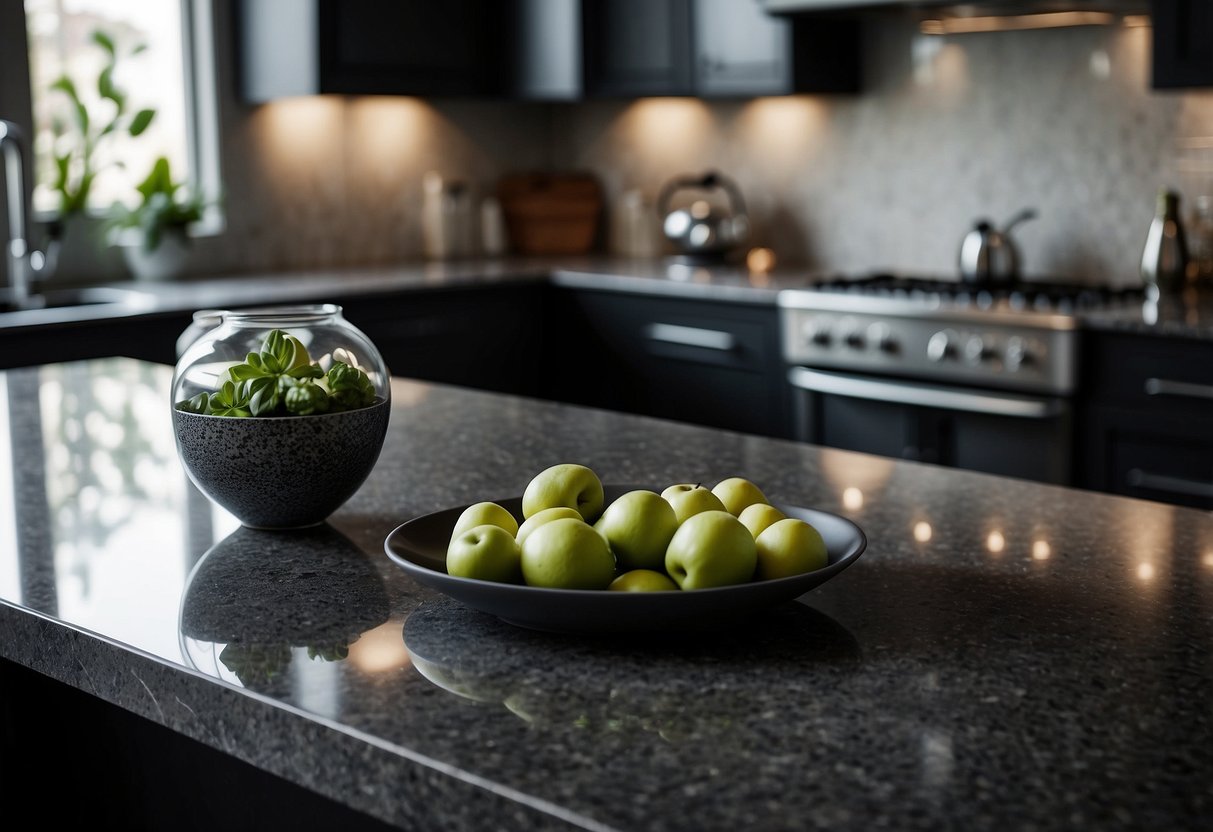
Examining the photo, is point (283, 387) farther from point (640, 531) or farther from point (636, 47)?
point (636, 47)

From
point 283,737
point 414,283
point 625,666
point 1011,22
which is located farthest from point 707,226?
point 283,737

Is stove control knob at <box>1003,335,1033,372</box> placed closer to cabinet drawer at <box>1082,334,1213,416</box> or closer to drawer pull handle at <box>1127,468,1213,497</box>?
cabinet drawer at <box>1082,334,1213,416</box>

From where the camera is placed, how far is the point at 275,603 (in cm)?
132

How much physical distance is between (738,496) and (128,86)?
360cm

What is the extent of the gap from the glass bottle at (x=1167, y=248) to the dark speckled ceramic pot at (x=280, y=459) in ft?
8.52

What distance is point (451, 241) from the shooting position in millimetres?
5109

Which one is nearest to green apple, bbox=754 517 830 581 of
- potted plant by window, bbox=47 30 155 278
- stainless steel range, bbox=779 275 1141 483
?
stainless steel range, bbox=779 275 1141 483

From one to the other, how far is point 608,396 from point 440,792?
353cm

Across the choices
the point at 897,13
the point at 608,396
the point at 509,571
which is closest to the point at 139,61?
the point at 608,396

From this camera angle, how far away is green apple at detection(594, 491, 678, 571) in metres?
1.20

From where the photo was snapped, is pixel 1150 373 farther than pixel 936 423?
No

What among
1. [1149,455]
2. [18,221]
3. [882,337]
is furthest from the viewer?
[18,221]

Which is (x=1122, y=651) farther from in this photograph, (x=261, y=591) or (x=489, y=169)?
(x=489, y=169)

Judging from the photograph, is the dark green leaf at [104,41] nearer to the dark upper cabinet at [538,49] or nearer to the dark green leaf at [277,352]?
the dark upper cabinet at [538,49]
